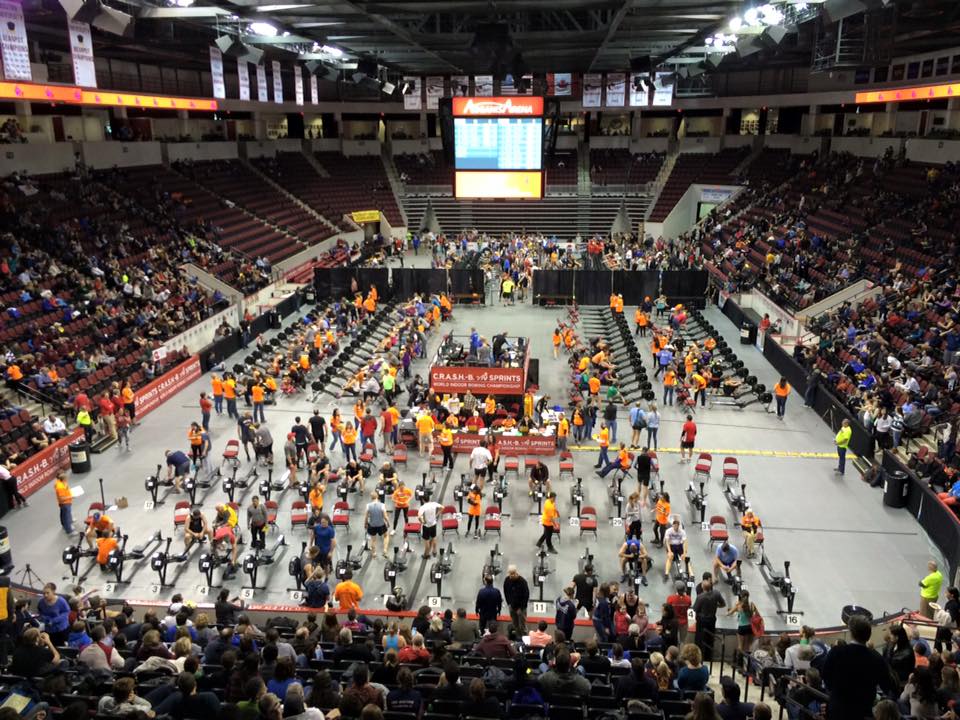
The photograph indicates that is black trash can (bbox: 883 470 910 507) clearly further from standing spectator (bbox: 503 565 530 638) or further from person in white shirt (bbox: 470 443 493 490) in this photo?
standing spectator (bbox: 503 565 530 638)

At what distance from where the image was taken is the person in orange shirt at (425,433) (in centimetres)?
1889

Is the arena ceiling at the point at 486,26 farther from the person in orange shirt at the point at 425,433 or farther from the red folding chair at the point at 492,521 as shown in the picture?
the red folding chair at the point at 492,521

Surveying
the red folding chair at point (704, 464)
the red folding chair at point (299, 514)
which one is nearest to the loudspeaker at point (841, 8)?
the red folding chair at point (704, 464)

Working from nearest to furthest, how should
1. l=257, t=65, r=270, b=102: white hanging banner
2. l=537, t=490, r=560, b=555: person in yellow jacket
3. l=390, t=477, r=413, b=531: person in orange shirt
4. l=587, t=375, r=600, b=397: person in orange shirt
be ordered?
l=537, t=490, r=560, b=555: person in yellow jacket
l=390, t=477, r=413, b=531: person in orange shirt
l=587, t=375, r=600, b=397: person in orange shirt
l=257, t=65, r=270, b=102: white hanging banner

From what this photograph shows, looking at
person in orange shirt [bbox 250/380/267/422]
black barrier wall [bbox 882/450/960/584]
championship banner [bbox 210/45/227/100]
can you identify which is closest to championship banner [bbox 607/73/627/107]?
championship banner [bbox 210/45/227/100]

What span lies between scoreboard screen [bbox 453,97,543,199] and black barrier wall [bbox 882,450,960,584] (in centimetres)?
1404

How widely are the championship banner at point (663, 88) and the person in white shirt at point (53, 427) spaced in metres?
25.5

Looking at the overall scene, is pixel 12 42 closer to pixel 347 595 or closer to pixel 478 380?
pixel 347 595

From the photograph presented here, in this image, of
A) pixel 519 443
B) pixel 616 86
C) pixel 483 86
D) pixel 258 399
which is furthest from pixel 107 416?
pixel 616 86

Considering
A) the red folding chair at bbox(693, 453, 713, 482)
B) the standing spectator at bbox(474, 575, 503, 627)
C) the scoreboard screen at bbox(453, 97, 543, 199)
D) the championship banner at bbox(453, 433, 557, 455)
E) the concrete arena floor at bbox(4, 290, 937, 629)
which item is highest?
the scoreboard screen at bbox(453, 97, 543, 199)

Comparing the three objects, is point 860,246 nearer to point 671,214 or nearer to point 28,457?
point 671,214

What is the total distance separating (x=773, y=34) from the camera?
1830 centimetres

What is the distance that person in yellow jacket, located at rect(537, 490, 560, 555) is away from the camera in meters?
14.2

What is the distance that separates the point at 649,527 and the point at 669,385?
23.8ft
